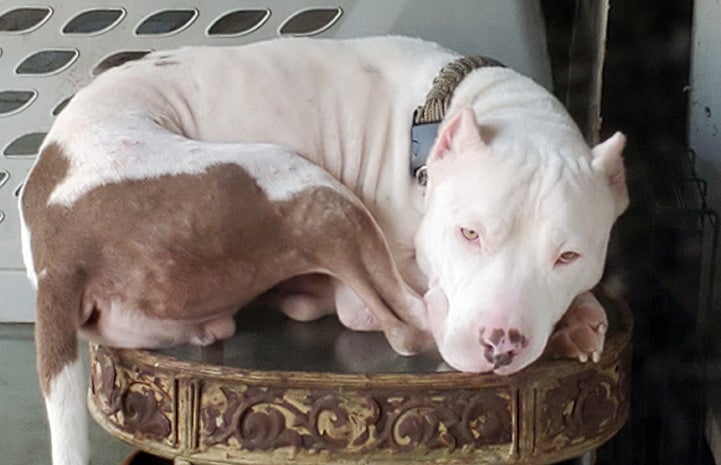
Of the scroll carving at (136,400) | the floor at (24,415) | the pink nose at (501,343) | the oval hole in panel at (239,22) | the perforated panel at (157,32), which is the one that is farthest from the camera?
the floor at (24,415)

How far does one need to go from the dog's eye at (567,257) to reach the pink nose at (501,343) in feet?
0.27

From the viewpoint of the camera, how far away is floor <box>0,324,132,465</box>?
166 centimetres

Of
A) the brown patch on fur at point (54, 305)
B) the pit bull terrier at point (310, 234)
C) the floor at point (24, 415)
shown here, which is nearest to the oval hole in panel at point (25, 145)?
the floor at point (24, 415)

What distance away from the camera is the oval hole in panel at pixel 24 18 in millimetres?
1571

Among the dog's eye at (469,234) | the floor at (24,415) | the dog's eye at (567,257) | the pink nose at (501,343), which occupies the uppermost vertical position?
the dog's eye at (469,234)

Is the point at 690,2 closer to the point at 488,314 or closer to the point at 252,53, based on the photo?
the point at 252,53

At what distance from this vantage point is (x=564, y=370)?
1001 mm

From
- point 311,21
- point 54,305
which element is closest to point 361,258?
point 54,305

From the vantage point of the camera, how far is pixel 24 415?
172 cm

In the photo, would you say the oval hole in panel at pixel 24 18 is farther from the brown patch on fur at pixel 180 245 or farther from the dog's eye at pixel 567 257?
the dog's eye at pixel 567 257

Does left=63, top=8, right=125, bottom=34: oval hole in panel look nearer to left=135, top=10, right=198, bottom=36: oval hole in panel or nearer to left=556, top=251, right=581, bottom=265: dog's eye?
left=135, top=10, right=198, bottom=36: oval hole in panel

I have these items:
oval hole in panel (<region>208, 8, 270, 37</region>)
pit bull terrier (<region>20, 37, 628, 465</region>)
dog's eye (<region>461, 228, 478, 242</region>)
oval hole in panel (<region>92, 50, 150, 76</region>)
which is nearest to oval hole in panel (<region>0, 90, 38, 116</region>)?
oval hole in panel (<region>92, 50, 150, 76</region>)

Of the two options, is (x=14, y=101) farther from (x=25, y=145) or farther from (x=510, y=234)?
(x=510, y=234)

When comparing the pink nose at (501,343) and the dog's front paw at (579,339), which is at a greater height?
the pink nose at (501,343)
